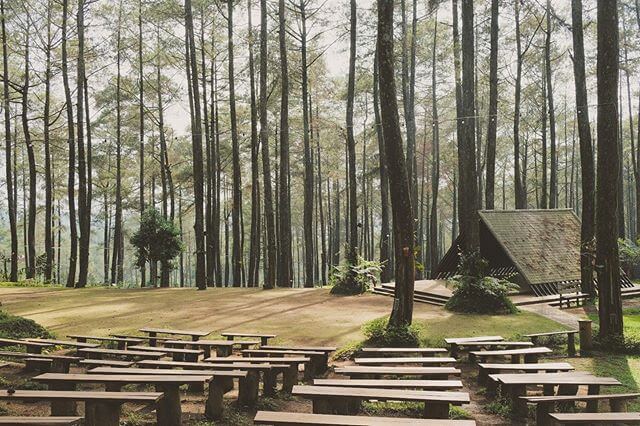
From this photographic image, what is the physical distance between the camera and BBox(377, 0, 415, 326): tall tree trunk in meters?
8.10

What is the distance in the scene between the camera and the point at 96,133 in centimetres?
2467

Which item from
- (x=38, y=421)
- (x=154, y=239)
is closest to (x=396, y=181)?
(x=38, y=421)

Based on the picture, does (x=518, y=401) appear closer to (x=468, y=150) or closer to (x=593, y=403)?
(x=593, y=403)

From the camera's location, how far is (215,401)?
4.50 meters

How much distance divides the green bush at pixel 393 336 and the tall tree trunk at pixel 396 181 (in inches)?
6.2

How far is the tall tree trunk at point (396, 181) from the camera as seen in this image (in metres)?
8.10

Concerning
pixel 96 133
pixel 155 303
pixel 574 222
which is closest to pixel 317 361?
pixel 155 303

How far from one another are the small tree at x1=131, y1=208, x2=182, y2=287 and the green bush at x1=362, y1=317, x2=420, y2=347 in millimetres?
12802

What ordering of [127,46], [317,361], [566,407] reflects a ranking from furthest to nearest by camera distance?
[127,46] → [317,361] → [566,407]

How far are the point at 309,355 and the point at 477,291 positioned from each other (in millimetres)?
6429

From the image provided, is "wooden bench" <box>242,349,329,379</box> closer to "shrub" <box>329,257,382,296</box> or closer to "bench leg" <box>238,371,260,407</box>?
"bench leg" <box>238,371,260,407</box>

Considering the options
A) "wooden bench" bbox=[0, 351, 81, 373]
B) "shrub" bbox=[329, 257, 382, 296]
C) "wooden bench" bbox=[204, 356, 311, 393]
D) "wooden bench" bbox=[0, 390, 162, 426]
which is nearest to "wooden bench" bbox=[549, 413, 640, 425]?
"wooden bench" bbox=[204, 356, 311, 393]

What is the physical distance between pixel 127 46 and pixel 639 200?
85.6ft

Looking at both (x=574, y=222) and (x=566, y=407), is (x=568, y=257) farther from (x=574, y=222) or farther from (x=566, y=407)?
(x=566, y=407)
